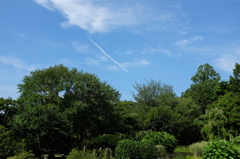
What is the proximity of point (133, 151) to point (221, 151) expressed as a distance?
4.95 meters

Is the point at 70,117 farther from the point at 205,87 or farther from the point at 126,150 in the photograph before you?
the point at 205,87

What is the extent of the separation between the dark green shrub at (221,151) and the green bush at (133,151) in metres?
4.33

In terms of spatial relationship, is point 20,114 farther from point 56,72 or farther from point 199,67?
point 199,67

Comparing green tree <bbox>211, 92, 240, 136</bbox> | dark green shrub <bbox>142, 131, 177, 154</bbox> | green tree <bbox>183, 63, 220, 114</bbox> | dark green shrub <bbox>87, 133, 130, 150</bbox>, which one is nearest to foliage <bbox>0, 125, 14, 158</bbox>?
dark green shrub <bbox>87, 133, 130, 150</bbox>

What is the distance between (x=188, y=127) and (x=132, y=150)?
24514 mm

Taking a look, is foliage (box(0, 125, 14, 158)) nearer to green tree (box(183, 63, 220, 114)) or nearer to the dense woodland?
the dense woodland

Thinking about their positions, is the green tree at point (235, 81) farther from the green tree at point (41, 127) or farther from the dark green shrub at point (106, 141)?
the green tree at point (41, 127)

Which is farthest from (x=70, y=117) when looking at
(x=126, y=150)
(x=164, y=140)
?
(x=126, y=150)

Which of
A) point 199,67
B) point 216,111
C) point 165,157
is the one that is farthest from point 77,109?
point 199,67

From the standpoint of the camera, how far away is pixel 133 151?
12352 millimetres

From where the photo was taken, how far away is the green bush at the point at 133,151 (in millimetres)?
12297

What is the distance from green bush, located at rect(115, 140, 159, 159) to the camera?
12.3m

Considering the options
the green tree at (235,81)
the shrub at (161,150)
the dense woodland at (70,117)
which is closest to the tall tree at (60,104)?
the dense woodland at (70,117)

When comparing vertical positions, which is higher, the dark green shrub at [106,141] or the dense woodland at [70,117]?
the dense woodland at [70,117]
